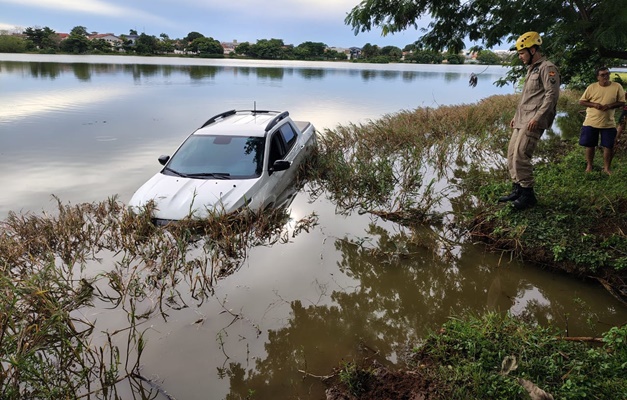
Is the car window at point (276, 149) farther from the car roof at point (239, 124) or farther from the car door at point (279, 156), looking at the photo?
the car roof at point (239, 124)

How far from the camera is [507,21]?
5.37 m

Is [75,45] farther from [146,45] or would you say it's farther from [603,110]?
[603,110]

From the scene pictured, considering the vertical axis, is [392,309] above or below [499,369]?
below

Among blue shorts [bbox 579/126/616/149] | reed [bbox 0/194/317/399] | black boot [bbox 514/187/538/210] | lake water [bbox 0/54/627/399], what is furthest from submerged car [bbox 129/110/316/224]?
blue shorts [bbox 579/126/616/149]

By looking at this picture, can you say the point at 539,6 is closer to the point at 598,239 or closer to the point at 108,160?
the point at 598,239

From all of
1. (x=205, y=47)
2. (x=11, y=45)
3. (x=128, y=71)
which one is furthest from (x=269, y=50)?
(x=128, y=71)

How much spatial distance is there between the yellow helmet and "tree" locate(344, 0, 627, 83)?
1.03 feet

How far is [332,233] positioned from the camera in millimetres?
6160

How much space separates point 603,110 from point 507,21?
2.85 meters

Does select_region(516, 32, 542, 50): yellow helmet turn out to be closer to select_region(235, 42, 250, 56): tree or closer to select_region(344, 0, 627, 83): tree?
select_region(344, 0, 627, 83): tree

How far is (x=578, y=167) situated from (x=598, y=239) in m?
3.31

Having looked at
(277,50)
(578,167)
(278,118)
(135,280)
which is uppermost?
(277,50)

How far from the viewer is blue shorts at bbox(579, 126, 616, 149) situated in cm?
679

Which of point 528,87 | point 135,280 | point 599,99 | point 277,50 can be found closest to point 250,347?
point 135,280
